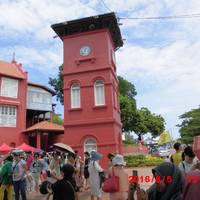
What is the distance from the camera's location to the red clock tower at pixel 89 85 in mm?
18078

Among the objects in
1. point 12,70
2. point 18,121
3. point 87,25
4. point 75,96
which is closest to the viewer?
point 75,96

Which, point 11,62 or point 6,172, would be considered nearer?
point 6,172

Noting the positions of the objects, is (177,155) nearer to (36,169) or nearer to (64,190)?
(64,190)

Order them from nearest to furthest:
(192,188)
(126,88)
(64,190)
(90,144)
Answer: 1. (192,188)
2. (64,190)
3. (90,144)
4. (126,88)

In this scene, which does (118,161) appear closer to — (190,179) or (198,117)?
(190,179)

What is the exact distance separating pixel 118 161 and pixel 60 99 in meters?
33.7

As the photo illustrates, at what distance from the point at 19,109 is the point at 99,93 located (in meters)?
12.9

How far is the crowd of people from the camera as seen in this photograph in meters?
2.96

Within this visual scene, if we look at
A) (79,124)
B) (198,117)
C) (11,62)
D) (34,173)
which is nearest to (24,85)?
(11,62)

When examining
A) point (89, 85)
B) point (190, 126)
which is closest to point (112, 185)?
point (89, 85)

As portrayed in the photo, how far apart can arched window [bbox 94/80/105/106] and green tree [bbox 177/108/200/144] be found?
29.0 meters

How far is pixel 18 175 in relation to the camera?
29.1ft

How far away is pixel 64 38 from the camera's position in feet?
65.6

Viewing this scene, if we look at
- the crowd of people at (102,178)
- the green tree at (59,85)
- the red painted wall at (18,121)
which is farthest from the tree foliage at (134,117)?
the crowd of people at (102,178)
